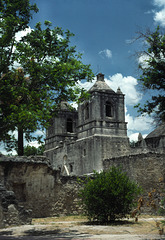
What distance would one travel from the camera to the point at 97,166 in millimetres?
31219

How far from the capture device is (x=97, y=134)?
108ft

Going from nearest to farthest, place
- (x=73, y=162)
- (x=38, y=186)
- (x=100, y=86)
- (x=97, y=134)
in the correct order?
(x=38, y=186)
(x=97, y=134)
(x=73, y=162)
(x=100, y=86)

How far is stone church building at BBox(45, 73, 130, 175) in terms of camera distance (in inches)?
1271

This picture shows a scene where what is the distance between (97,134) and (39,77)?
22584mm

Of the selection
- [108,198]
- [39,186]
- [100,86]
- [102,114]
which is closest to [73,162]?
[102,114]

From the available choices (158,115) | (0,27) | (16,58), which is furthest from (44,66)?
(158,115)

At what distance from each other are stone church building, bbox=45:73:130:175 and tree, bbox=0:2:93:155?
21018 mm

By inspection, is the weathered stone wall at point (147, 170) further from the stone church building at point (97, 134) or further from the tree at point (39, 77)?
the stone church building at point (97, 134)

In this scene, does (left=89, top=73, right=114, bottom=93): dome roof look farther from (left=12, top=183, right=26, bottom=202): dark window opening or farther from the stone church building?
(left=12, top=183, right=26, bottom=202): dark window opening

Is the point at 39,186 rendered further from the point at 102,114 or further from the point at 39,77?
the point at 102,114

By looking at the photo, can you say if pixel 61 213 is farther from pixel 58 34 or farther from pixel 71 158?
pixel 71 158

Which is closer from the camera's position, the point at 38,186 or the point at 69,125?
the point at 38,186

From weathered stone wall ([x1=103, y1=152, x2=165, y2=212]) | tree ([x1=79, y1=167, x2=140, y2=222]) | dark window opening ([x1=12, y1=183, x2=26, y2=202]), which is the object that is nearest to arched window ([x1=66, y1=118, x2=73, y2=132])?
weathered stone wall ([x1=103, y1=152, x2=165, y2=212])

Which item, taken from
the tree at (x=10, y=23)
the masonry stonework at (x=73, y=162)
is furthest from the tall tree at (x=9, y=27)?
the masonry stonework at (x=73, y=162)
